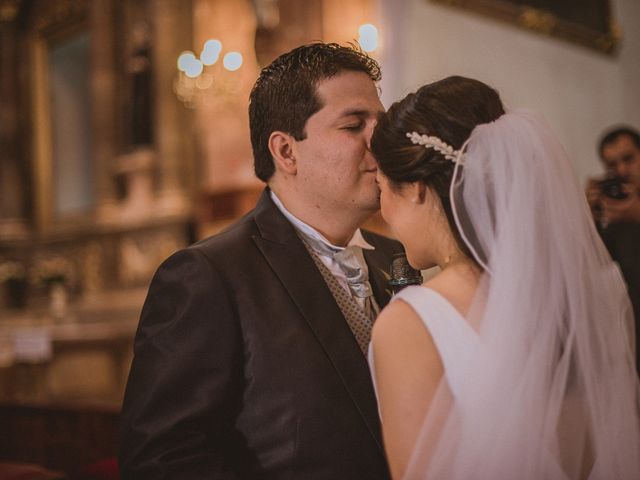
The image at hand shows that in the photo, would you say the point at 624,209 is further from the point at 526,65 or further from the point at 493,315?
the point at 526,65

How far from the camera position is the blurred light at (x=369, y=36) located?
5648 mm

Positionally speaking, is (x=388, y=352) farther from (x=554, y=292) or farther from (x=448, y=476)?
(x=554, y=292)

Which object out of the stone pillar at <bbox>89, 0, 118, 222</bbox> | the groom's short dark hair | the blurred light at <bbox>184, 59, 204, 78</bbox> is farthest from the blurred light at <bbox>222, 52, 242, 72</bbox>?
the groom's short dark hair

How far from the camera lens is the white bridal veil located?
1406 mm

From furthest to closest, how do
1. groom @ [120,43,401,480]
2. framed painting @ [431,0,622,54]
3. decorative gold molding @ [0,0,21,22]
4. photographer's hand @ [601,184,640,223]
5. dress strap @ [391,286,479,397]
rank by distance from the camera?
1. decorative gold molding @ [0,0,21,22]
2. framed painting @ [431,0,622,54]
3. photographer's hand @ [601,184,640,223]
4. groom @ [120,43,401,480]
5. dress strap @ [391,286,479,397]

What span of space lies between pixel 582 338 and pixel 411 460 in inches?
A: 19.7

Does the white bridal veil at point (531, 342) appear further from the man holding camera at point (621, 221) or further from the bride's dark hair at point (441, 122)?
the man holding camera at point (621, 221)

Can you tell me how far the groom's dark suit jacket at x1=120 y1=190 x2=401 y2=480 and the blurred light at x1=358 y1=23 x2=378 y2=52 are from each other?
167 inches

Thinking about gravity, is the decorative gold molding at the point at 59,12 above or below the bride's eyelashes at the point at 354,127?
above

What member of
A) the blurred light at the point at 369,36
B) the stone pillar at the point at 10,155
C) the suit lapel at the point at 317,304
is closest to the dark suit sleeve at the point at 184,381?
the suit lapel at the point at 317,304

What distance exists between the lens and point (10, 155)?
10930 mm

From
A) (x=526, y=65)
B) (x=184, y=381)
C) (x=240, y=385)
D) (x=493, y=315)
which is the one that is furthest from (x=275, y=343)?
(x=526, y=65)

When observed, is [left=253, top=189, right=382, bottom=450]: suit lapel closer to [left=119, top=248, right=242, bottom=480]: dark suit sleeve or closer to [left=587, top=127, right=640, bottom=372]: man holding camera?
[left=119, top=248, right=242, bottom=480]: dark suit sleeve

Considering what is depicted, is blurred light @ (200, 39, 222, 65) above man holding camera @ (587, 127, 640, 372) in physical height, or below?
above
